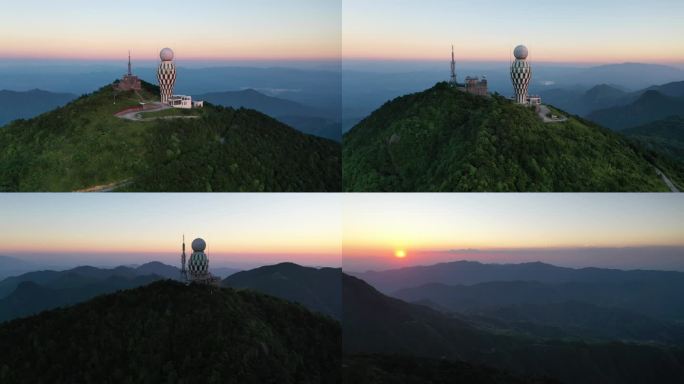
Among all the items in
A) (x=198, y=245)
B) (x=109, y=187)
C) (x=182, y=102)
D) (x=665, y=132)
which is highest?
(x=182, y=102)

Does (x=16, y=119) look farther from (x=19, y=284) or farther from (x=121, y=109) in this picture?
(x=19, y=284)

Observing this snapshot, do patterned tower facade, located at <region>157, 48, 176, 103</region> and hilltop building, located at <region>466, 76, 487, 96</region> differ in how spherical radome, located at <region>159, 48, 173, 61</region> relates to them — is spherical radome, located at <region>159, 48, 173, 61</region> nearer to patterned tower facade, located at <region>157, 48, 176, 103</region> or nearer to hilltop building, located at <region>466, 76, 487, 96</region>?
patterned tower facade, located at <region>157, 48, 176, 103</region>

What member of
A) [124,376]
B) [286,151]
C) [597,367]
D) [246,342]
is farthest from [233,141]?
[597,367]

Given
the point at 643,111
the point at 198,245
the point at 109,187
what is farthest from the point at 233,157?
the point at 643,111

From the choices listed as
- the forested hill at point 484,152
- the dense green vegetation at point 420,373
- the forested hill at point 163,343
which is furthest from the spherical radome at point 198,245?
the forested hill at point 484,152

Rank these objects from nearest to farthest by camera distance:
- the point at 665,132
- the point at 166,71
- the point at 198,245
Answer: the point at 198,245 < the point at 166,71 < the point at 665,132

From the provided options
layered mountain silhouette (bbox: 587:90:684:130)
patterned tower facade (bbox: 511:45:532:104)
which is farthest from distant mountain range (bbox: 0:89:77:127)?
layered mountain silhouette (bbox: 587:90:684:130)

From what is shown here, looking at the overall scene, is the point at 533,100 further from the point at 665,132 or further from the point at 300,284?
the point at 665,132
